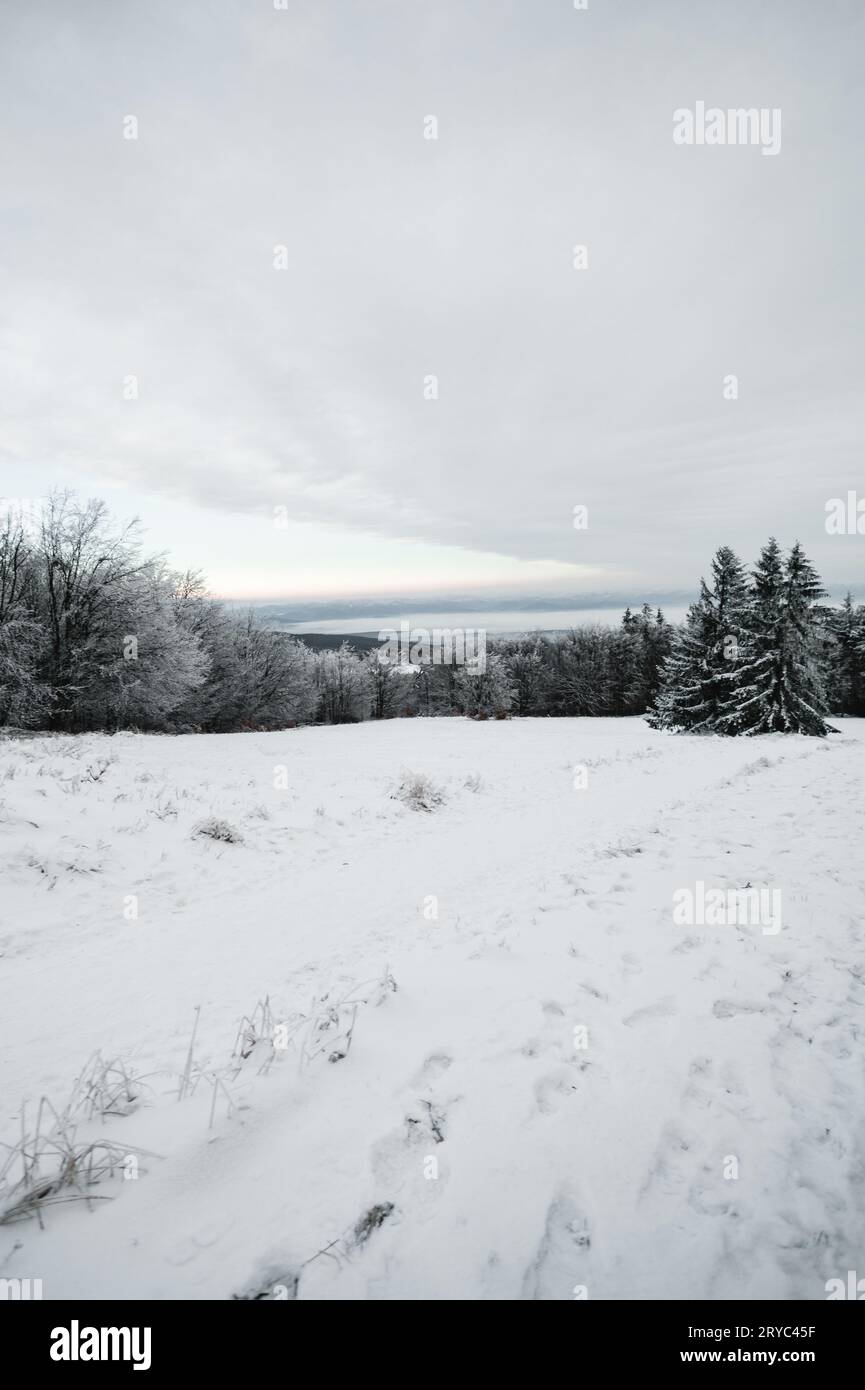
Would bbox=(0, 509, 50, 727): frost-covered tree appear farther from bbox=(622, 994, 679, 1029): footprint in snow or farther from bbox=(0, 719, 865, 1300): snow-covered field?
bbox=(622, 994, 679, 1029): footprint in snow

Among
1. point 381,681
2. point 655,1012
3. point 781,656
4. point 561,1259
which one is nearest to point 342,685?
point 381,681

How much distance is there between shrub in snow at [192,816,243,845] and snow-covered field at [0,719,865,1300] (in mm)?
115

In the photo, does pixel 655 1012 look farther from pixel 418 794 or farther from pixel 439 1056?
pixel 418 794

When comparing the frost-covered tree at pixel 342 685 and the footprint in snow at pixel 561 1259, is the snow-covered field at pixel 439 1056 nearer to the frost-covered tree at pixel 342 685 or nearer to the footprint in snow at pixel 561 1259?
the footprint in snow at pixel 561 1259

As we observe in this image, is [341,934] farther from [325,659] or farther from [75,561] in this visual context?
[325,659]

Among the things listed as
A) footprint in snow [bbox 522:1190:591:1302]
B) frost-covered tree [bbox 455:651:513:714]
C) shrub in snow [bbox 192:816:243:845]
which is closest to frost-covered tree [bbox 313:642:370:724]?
frost-covered tree [bbox 455:651:513:714]

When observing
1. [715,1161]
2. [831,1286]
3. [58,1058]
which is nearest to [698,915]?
[715,1161]

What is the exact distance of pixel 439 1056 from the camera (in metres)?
3.30

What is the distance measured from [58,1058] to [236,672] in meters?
38.8

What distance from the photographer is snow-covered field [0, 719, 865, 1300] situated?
2111 mm

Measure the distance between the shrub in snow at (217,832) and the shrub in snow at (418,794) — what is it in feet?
12.1

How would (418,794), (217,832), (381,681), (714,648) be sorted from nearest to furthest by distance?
(217,832) → (418,794) → (714,648) → (381,681)

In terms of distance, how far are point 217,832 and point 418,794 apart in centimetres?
429

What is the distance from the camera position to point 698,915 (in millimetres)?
5215
